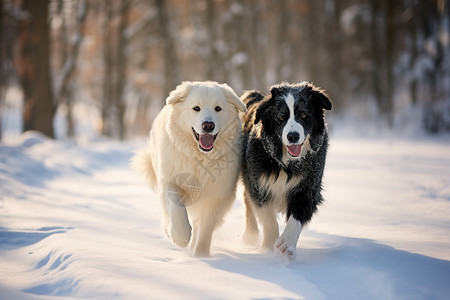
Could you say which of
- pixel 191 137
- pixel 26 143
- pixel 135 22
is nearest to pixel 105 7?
pixel 135 22

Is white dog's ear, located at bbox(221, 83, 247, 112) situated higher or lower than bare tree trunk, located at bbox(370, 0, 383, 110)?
lower

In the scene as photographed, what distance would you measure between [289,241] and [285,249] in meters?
0.09

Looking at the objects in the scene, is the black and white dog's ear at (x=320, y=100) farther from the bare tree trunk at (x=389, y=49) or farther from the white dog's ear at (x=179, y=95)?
the bare tree trunk at (x=389, y=49)

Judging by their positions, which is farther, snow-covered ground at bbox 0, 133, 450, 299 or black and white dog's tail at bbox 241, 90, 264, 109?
black and white dog's tail at bbox 241, 90, 264, 109

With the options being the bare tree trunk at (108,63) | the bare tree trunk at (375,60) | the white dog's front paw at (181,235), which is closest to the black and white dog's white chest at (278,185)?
the white dog's front paw at (181,235)

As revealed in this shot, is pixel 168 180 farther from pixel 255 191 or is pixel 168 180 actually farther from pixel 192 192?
pixel 255 191

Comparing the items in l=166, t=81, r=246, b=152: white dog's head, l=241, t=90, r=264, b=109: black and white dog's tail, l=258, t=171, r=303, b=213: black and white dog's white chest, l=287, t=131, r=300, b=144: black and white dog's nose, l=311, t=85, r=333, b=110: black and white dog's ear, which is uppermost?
l=241, t=90, r=264, b=109: black and white dog's tail

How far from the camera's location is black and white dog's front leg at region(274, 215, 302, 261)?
3.52 m

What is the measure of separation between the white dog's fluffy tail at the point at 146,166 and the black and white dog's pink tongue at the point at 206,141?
5.09ft

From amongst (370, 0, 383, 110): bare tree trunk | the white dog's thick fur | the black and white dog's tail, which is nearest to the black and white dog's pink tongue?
the white dog's thick fur

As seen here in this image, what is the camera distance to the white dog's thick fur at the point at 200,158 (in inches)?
155

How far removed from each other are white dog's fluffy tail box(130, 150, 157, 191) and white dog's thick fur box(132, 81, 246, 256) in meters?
1.08

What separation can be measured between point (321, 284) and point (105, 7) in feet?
71.6

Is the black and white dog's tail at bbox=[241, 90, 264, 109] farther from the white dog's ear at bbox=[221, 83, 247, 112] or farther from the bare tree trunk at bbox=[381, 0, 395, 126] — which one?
the bare tree trunk at bbox=[381, 0, 395, 126]
